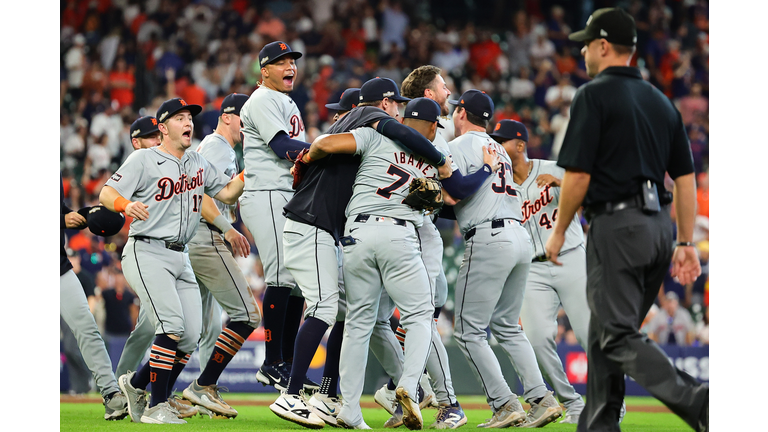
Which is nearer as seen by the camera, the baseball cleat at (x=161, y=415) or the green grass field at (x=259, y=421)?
the green grass field at (x=259, y=421)

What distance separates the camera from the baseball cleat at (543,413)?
5230 millimetres

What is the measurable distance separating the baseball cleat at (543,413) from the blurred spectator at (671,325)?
6894 mm

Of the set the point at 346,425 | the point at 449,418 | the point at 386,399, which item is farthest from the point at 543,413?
the point at 346,425

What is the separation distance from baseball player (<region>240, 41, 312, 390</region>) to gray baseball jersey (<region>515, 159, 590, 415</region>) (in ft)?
5.57

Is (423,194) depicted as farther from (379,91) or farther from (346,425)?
(346,425)

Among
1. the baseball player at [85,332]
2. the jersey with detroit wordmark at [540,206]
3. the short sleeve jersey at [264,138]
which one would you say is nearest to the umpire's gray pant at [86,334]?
the baseball player at [85,332]

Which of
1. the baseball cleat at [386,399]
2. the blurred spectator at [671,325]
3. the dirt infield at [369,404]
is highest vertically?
the baseball cleat at [386,399]

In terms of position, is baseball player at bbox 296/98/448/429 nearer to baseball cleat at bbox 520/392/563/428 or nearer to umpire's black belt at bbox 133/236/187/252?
baseball cleat at bbox 520/392/563/428

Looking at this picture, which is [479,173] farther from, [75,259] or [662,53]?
[662,53]

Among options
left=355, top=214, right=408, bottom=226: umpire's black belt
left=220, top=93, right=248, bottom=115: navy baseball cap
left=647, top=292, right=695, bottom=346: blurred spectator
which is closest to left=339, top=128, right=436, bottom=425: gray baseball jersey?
left=355, top=214, right=408, bottom=226: umpire's black belt

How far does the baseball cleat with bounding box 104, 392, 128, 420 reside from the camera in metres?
5.74

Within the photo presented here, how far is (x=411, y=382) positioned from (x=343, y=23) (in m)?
13.4

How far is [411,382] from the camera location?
4531 mm

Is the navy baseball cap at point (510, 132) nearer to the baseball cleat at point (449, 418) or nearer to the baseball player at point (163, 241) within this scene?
the baseball cleat at point (449, 418)
